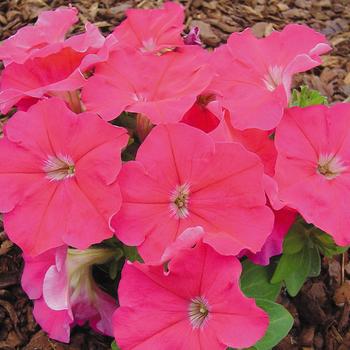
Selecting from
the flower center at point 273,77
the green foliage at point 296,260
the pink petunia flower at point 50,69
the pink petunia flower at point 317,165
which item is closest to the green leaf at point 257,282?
the green foliage at point 296,260

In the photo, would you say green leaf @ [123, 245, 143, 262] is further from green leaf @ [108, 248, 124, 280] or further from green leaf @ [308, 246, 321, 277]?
green leaf @ [308, 246, 321, 277]

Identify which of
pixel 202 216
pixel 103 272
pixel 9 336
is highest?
pixel 202 216

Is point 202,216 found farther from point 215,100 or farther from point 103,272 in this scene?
point 103,272

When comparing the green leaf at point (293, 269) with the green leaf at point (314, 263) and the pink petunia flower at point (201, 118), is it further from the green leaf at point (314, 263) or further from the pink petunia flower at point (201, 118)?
the pink petunia flower at point (201, 118)

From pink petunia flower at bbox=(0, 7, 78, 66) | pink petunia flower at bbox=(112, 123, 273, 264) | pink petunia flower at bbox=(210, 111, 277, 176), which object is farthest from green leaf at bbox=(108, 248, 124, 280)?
pink petunia flower at bbox=(0, 7, 78, 66)

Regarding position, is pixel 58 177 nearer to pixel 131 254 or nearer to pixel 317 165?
pixel 131 254

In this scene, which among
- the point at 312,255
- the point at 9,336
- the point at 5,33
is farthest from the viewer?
the point at 5,33

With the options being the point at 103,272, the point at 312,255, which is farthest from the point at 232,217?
the point at 103,272
